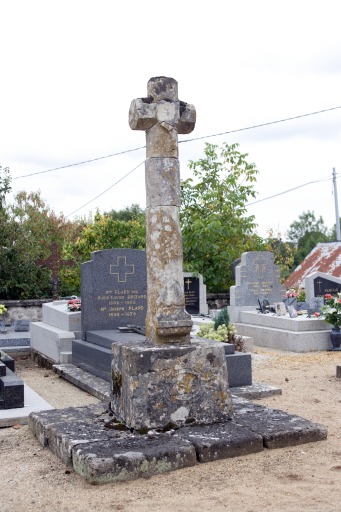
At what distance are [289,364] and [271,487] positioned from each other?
21.5 feet

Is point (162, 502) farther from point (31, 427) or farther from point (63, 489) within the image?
point (31, 427)

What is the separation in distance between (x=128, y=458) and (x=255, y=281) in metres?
11.1

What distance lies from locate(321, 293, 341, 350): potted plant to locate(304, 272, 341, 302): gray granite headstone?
10.1 feet

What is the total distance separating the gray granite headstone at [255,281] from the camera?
49.4 feet

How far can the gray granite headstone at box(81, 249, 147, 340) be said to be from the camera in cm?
1009

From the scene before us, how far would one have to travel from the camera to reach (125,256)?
33.9ft

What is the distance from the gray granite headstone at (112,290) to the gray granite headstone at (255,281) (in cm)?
514

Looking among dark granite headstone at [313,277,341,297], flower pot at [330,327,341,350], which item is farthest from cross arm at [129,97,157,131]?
dark granite headstone at [313,277,341,297]

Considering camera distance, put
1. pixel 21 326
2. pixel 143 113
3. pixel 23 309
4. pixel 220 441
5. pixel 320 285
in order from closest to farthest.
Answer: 1. pixel 220 441
2. pixel 143 113
3. pixel 21 326
4. pixel 320 285
5. pixel 23 309

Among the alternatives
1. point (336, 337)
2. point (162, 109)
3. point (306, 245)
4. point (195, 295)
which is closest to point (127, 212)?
point (306, 245)

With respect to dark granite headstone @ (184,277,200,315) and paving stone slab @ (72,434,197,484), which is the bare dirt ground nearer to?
paving stone slab @ (72,434,197,484)

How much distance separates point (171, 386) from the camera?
17.1ft

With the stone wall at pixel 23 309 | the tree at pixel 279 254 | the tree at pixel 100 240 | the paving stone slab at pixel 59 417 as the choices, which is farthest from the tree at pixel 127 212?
the paving stone slab at pixel 59 417

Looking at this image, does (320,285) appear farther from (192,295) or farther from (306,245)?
(306,245)
